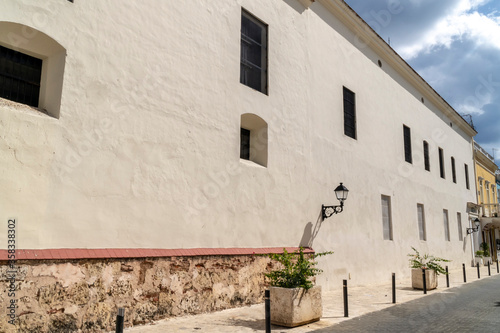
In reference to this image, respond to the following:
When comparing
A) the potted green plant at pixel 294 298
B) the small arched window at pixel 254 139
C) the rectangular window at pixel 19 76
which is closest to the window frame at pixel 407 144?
the small arched window at pixel 254 139

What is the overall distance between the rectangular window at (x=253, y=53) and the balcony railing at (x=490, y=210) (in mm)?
26520

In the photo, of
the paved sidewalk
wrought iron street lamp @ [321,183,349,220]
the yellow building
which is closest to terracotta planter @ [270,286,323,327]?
the paved sidewalk

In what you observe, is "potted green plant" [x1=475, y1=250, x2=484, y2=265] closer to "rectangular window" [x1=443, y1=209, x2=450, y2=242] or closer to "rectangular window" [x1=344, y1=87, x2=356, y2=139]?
"rectangular window" [x1=443, y1=209, x2=450, y2=242]

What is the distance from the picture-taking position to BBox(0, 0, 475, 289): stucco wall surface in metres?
6.17

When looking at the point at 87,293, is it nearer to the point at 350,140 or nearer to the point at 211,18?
the point at 211,18

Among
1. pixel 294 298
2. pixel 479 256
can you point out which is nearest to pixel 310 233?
pixel 294 298

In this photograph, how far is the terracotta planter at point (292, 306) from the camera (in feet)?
23.4

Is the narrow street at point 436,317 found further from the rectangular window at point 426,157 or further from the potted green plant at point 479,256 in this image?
the potted green plant at point 479,256

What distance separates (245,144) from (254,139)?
0.99 feet

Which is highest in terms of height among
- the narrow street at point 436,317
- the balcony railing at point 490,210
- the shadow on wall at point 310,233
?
the balcony railing at point 490,210

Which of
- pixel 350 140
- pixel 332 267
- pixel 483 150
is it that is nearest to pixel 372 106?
pixel 350 140

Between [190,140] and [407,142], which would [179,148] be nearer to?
[190,140]

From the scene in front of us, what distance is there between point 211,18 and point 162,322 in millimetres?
6507

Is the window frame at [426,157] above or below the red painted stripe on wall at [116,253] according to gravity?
above
